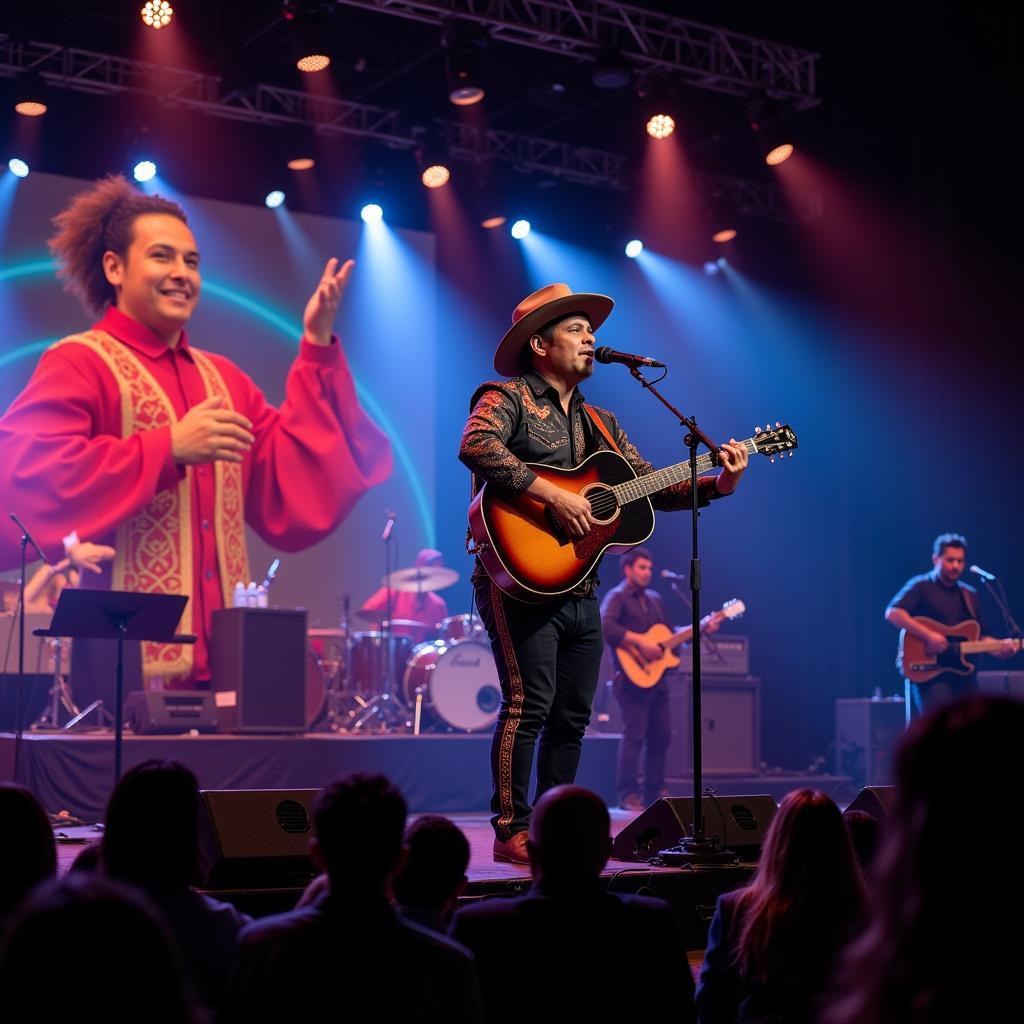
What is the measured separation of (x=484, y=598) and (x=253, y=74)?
8.20 m

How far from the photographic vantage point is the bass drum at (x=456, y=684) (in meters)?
11.5

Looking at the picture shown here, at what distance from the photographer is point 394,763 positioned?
10.4 meters

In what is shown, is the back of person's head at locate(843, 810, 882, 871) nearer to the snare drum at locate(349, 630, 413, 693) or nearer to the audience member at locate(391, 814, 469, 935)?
the audience member at locate(391, 814, 469, 935)

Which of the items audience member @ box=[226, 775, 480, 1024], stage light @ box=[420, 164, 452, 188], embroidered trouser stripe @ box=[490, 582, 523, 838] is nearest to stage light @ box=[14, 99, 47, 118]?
stage light @ box=[420, 164, 452, 188]

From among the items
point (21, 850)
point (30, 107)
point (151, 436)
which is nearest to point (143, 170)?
point (30, 107)

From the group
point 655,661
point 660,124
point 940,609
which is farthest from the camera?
point 660,124

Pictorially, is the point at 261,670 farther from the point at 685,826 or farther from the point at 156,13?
the point at 685,826

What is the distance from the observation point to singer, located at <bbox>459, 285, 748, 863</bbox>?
4977 millimetres

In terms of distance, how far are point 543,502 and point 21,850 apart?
9.03 feet

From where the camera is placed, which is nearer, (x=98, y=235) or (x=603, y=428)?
(x=603, y=428)

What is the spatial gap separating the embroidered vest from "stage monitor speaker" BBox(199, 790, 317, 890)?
6.07 m

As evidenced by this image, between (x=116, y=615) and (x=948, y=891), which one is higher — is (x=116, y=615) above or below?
above

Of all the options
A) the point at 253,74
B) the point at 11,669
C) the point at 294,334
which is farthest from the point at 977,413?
the point at 11,669

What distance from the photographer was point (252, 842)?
4484 millimetres
